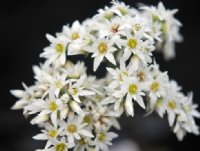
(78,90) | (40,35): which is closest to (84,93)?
(78,90)

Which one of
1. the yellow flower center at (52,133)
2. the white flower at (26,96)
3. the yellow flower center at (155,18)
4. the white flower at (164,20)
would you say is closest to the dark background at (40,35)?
the white flower at (164,20)

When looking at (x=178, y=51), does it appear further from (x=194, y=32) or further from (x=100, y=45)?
(x=100, y=45)

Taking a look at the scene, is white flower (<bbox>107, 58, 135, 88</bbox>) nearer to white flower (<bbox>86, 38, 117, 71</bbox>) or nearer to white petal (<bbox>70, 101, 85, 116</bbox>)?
white flower (<bbox>86, 38, 117, 71</bbox>)

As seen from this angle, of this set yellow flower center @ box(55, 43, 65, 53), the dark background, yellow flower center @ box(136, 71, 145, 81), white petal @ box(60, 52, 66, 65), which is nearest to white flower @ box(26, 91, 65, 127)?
white petal @ box(60, 52, 66, 65)

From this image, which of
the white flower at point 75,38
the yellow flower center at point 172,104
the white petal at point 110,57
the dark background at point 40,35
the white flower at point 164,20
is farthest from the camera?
the dark background at point 40,35

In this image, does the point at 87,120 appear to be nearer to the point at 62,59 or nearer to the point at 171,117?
the point at 62,59

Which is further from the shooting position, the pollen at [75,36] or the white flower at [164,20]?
the white flower at [164,20]

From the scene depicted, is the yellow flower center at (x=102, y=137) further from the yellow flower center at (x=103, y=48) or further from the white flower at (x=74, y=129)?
the yellow flower center at (x=103, y=48)
